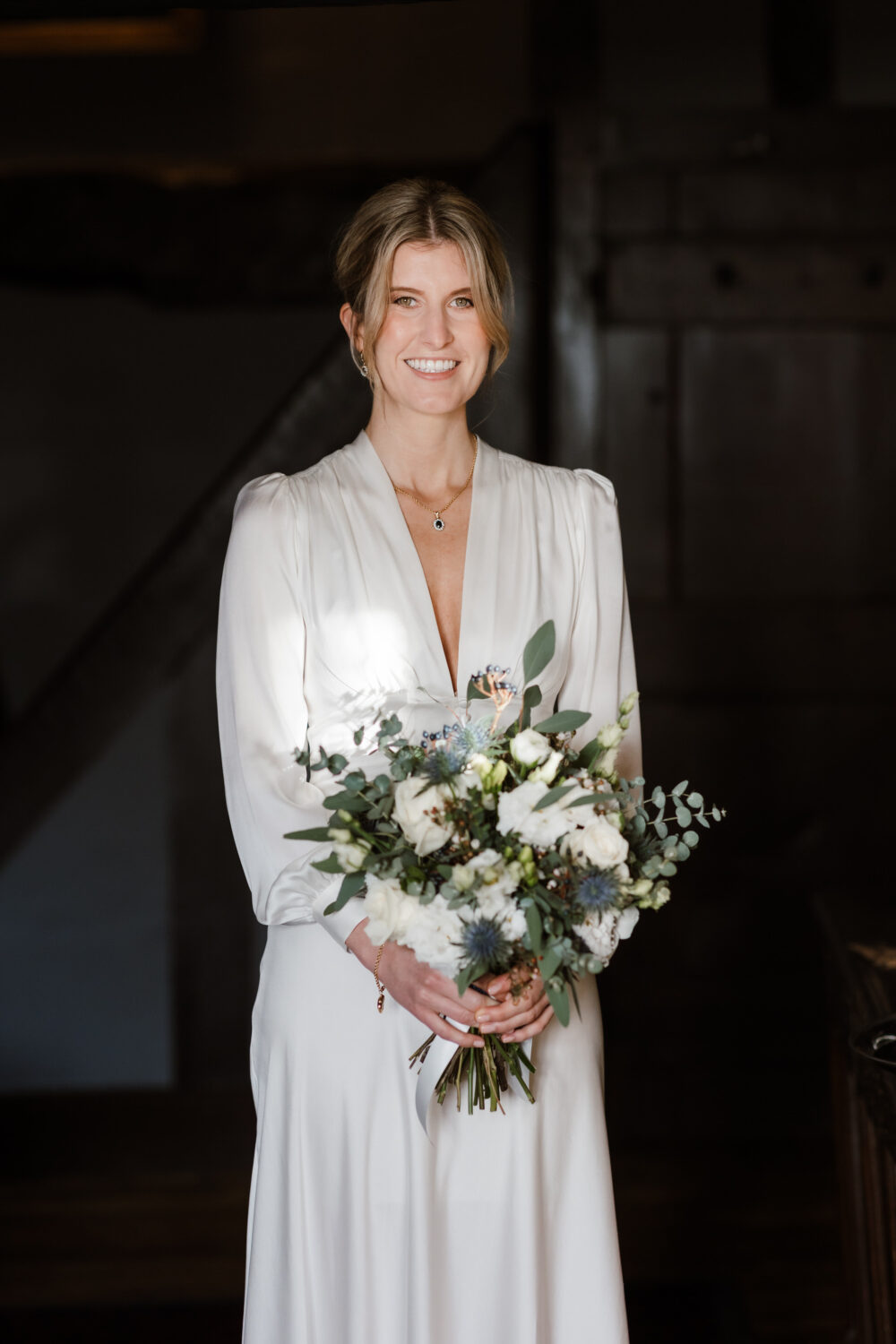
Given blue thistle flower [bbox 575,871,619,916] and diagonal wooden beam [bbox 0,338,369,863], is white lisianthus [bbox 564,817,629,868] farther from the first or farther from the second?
diagonal wooden beam [bbox 0,338,369,863]

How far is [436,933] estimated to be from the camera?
1.55 m

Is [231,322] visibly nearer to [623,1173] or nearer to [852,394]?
[852,394]

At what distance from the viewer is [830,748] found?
12.5ft

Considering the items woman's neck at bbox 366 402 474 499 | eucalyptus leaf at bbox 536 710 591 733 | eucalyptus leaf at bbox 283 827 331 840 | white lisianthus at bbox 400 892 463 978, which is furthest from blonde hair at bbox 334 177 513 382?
white lisianthus at bbox 400 892 463 978

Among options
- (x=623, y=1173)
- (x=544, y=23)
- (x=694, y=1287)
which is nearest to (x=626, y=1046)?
(x=623, y=1173)

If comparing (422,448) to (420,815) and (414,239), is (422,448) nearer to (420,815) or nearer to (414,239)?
(414,239)

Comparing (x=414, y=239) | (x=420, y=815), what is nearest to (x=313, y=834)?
(x=420, y=815)

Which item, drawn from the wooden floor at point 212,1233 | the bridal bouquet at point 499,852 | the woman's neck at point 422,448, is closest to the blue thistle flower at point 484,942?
the bridal bouquet at point 499,852

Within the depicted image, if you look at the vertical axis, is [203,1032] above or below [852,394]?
below

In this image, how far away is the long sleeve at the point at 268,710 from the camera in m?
1.79

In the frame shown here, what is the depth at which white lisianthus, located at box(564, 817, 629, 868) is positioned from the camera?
1.55m

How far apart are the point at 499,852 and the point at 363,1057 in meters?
0.43

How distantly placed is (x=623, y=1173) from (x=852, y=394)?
2252mm

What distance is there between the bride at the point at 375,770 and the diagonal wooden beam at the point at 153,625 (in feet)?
6.18
